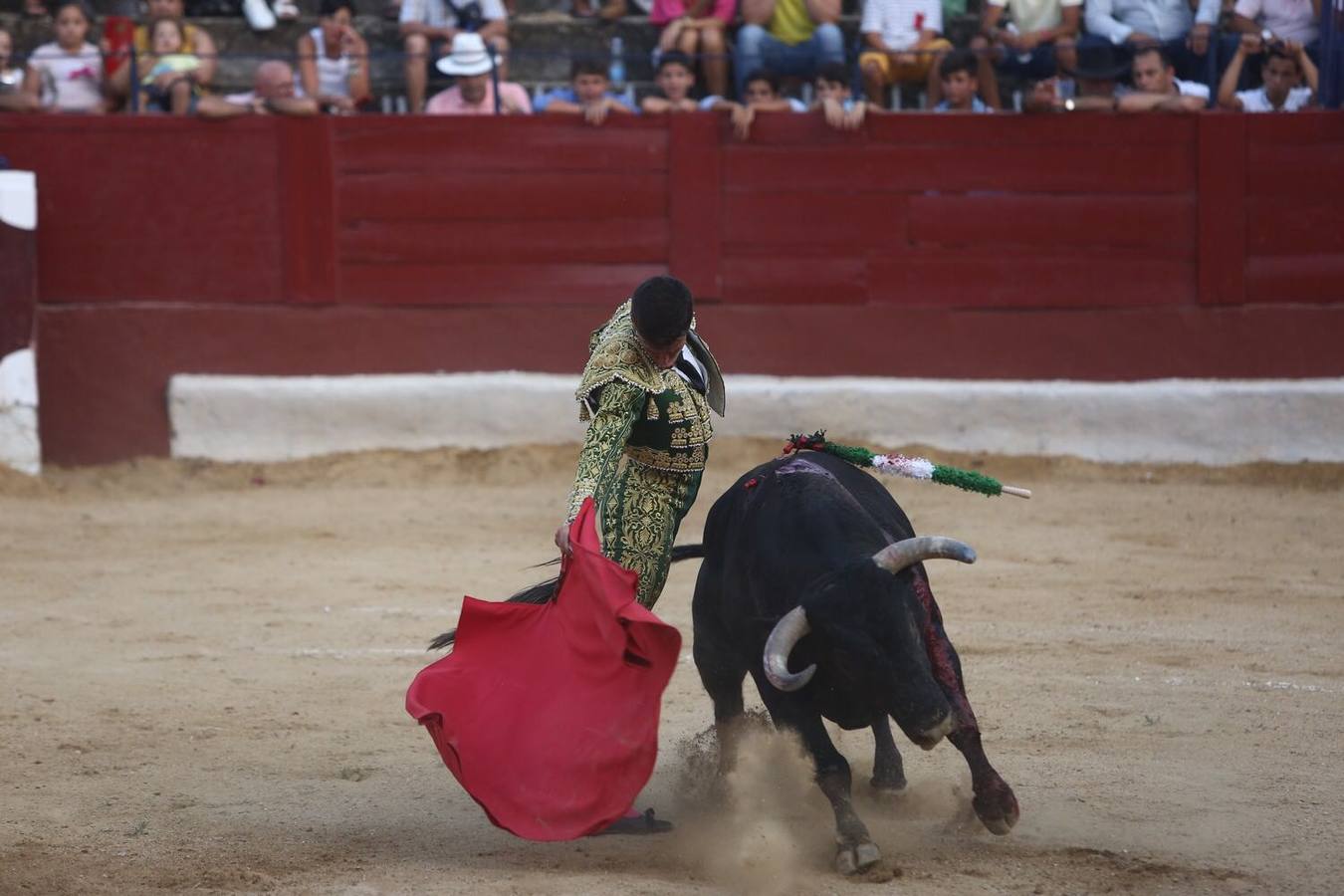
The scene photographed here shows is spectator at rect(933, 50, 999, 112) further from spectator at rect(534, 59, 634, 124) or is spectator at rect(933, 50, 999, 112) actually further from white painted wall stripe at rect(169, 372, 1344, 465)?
spectator at rect(534, 59, 634, 124)

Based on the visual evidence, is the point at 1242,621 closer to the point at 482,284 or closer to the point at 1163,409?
the point at 1163,409

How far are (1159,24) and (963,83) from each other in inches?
37.2

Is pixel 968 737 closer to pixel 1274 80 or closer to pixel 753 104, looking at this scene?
pixel 753 104

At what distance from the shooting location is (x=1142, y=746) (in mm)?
4203

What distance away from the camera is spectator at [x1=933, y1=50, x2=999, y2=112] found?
8141 mm

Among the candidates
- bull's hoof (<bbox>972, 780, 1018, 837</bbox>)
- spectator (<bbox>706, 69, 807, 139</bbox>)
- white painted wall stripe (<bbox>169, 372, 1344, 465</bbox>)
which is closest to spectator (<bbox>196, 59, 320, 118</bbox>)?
white painted wall stripe (<bbox>169, 372, 1344, 465</bbox>)

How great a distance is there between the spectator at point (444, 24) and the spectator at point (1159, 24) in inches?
109

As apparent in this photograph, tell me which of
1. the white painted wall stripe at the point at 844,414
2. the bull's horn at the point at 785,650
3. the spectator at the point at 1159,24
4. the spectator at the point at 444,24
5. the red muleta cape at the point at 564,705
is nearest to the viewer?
the bull's horn at the point at 785,650

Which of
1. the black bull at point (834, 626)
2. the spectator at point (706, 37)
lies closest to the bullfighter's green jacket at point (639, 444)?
the black bull at point (834, 626)

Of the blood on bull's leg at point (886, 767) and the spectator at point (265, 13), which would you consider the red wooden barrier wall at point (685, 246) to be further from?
the blood on bull's leg at point (886, 767)

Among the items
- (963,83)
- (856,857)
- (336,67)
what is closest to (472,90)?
(336,67)

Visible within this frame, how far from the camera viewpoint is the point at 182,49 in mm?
8609

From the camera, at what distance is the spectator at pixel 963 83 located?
814 centimetres

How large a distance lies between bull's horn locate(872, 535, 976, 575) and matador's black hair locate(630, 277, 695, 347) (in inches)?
24.0
